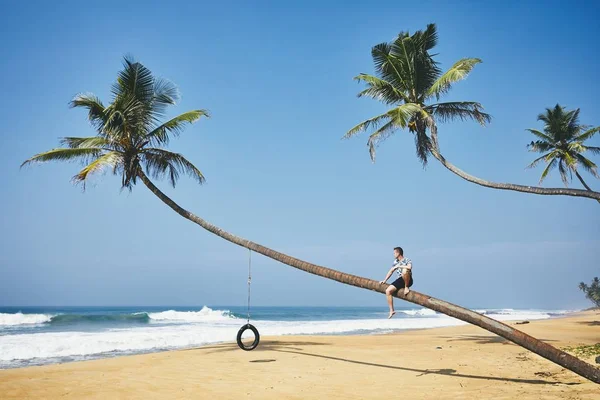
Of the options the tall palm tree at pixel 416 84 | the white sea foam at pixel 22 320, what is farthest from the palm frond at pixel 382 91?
the white sea foam at pixel 22 320

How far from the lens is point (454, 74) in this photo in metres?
15.4

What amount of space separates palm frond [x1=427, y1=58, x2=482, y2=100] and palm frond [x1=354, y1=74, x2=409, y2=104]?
44.2 inches

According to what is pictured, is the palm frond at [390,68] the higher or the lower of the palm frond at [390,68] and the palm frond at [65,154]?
the higher

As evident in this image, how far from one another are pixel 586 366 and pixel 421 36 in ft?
41.3

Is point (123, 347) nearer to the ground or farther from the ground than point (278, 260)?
nearer to the ground

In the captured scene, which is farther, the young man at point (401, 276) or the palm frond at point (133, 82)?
the palm frond at point (133, 82)

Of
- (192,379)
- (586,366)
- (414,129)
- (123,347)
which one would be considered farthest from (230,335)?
(586,366)

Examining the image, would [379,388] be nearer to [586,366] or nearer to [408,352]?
[586,366]

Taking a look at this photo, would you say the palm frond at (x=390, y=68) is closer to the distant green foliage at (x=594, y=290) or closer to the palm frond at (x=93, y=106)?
the palm frond at (x=93, y=106)

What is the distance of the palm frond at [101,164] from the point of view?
40.5ft

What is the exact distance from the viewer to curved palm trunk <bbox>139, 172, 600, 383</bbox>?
747 centimetres

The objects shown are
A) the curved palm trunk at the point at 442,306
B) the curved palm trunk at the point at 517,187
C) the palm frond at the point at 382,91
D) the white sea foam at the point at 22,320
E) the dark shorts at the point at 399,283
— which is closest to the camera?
the curved palm trunk at the point at 442,306

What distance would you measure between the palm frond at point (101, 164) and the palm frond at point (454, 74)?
1100cm

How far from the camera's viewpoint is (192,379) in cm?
1140
